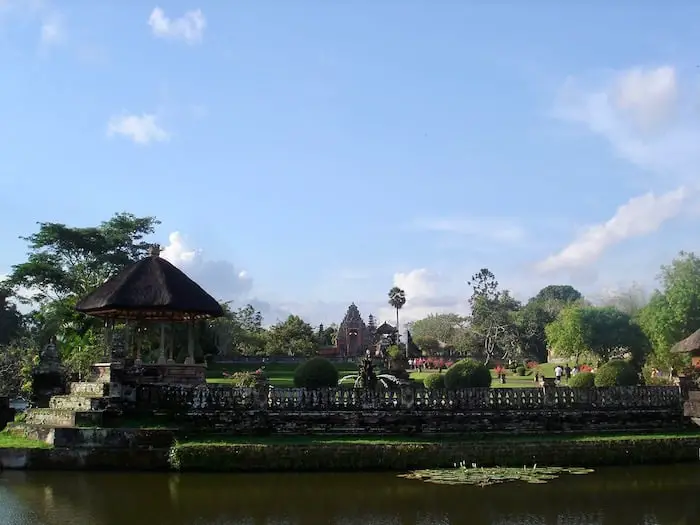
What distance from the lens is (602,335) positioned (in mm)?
56812

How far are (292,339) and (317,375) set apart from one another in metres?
50.6

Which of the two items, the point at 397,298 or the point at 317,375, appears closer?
the point at 317,375

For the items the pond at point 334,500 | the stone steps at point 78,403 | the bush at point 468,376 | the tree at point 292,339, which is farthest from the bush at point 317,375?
the tree at point 292,339

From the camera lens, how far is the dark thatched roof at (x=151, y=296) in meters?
22.7

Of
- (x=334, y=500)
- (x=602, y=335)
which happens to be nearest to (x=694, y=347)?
(x=334, y=500)

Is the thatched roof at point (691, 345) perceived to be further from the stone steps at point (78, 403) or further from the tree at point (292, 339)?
the tree at point (292, 339)

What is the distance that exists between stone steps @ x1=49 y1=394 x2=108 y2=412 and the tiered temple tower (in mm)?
66537

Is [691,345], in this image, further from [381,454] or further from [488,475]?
[381,454]

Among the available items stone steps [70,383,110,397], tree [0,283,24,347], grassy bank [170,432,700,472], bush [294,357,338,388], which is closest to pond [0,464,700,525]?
grassy bank [170,432,700,472]

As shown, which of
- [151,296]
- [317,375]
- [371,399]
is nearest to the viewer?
[371,399]

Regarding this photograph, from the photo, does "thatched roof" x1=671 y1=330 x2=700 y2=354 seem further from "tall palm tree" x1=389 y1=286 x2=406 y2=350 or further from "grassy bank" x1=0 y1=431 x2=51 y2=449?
"tall palm tree" x1=389 y1=286 x2=406 y2=350

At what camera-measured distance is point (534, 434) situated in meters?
20.0

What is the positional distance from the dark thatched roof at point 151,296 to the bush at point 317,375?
3661 millimetres

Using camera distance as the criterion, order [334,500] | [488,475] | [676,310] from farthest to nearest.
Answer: [676,310] < [488,475] < [334,500]
